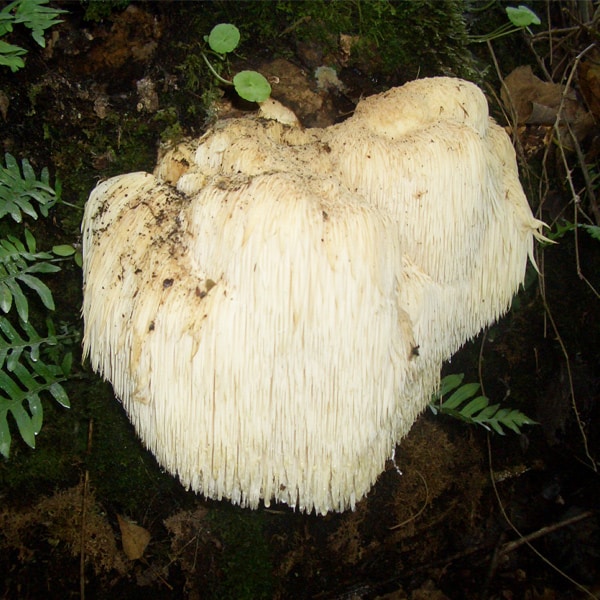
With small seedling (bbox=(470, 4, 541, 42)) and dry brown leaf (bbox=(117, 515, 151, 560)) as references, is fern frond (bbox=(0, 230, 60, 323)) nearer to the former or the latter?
dry brown leaf (bbox=(117, 515, 151, 560))

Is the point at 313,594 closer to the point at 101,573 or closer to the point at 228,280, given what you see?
the point at 101,573

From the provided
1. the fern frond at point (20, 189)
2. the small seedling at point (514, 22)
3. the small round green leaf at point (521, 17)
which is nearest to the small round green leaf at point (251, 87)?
the fern frond at point (20, 189)

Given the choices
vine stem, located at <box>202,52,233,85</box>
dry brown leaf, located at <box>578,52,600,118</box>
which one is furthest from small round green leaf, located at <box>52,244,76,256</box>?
dry brown leaf, located at <box>578,52,600,118</box>

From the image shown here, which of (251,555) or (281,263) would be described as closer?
(281,263)

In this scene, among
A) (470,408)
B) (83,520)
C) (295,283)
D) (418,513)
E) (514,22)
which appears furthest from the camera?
(418,513)

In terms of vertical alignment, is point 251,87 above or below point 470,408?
above

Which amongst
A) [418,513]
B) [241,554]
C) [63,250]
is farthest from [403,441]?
[63,250]

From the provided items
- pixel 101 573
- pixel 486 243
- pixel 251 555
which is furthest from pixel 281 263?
pixel 101 573

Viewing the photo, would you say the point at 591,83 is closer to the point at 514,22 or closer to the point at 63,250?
the point at 514,22
